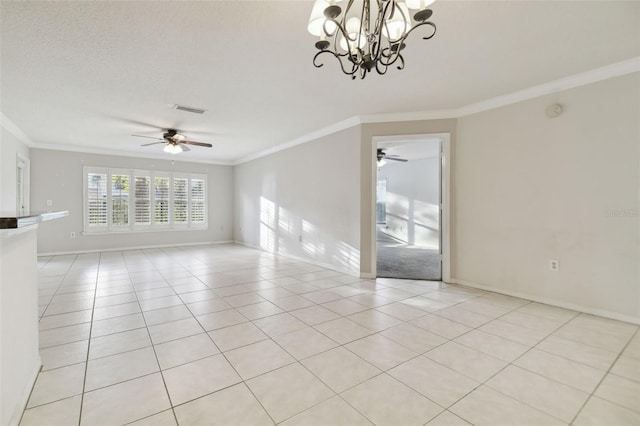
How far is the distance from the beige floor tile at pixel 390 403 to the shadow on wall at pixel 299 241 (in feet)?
9.07

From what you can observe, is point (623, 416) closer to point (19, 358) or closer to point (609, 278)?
point (609, 278)

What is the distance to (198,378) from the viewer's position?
6.23 feet

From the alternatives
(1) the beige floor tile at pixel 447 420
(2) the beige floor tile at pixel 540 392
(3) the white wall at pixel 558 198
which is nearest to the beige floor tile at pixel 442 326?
(2) the beige floor tile at pixel 540 392

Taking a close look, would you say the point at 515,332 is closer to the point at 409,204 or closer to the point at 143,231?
the point at 409,204

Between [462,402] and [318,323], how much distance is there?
4.58 ft

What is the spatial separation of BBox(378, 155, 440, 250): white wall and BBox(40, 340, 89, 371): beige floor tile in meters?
7.61

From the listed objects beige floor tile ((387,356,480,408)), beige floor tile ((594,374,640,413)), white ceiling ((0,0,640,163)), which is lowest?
beige floor tile ((594,374,640,413))

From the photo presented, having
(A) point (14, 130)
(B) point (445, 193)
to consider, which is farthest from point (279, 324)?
(A) point (14, 130)

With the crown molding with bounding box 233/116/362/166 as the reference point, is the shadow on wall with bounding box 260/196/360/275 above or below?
below

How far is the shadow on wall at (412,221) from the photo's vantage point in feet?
27.1

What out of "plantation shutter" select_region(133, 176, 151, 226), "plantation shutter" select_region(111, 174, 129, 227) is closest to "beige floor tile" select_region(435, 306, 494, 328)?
"plantation shutter" select_region(133, 176, 151, 226)

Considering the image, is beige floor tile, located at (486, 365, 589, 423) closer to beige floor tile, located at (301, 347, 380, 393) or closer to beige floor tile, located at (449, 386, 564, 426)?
beige floor tile, located at (449, 386, 564, 426)

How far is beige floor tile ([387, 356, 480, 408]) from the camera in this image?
1.74 m

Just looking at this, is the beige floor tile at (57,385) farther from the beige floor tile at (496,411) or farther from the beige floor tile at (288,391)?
the beige floor tile at (496,411)
